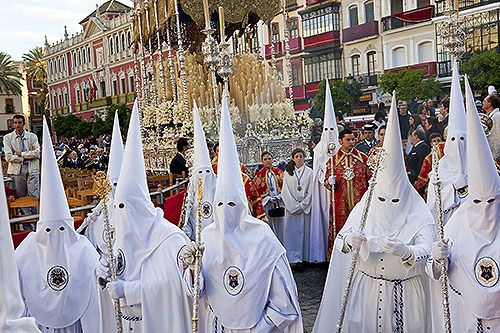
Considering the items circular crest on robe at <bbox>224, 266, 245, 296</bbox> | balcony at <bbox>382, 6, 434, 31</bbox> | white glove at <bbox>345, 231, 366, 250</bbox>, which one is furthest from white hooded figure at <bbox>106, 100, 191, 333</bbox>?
balcony at <bbox>382, 6, 434, 31</bbox>

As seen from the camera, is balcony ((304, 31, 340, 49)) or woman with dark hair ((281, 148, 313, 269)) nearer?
woman with dark hair ((281, 148, 313, 269))

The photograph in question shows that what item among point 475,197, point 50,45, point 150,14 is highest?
point 50,45

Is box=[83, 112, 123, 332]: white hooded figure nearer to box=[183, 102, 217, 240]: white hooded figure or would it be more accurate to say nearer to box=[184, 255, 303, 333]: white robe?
box=[183, 102, 217, 240]: white hooded figure

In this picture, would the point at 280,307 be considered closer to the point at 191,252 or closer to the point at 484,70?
A: the point at 191,252

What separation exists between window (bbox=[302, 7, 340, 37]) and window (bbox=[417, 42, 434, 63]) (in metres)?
5.80

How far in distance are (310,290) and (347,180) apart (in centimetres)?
144

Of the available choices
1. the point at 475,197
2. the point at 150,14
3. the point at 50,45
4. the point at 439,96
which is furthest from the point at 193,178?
the point at 50,45

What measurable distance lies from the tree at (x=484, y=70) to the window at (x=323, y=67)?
12353 millimetres

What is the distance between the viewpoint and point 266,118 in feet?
45.1

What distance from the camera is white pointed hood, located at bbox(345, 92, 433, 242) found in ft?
15.6

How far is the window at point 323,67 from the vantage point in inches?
1451

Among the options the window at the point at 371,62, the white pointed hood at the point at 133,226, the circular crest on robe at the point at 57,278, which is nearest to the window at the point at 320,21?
the window at the point at 371,62

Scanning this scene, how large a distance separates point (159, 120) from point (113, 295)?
383 inches

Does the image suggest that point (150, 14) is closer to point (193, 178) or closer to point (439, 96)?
point (193, 178)
